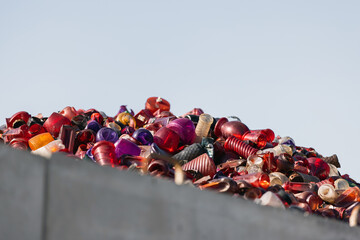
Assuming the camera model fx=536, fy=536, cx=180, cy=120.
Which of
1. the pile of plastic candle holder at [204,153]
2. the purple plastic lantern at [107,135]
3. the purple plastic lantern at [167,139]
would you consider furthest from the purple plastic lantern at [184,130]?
the purple plastic lantern at [107,135]

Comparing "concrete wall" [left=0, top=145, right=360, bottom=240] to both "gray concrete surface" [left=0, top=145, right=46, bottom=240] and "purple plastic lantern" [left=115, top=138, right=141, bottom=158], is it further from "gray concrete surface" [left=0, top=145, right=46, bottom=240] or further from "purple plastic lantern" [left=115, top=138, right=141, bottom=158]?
"purple plastic lantern" [left=115, top=138, right=141, bottom=158]

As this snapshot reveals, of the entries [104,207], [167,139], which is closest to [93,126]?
[167,139]

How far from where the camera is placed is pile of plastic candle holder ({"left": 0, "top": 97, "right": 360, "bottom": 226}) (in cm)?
529

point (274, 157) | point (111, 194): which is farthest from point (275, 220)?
point (274, 157)

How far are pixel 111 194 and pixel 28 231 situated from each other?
366 millimetres

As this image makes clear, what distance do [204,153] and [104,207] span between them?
4.27m

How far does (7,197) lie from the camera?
1927 millimetres

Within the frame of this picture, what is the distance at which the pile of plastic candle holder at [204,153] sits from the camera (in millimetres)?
5286

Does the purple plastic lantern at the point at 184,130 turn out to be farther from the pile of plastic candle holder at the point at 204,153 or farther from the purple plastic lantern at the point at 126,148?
the purple plastic lantern at the point at 126,148

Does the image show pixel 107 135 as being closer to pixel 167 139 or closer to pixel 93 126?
pixel 93 126

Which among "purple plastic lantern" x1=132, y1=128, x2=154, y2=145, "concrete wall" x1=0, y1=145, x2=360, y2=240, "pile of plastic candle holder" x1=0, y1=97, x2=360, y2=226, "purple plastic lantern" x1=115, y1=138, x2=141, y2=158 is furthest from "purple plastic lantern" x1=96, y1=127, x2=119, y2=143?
"concrete wall" x1=0, y1=145, x2=360, y2=240

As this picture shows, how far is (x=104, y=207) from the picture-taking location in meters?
2.15

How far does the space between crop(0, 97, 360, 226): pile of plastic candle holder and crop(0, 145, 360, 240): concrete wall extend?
1.78 metres

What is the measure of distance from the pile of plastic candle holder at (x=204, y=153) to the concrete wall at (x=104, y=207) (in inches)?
70.1
